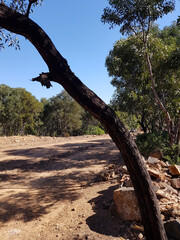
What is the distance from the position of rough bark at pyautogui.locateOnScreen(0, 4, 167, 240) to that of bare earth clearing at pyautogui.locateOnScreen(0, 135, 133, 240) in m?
1.24

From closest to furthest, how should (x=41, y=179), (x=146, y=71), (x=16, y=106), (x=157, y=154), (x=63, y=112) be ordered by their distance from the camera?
(x=41, y=179) → (x=157, y=154) → (x=146, y=71) → (x=16, y=106) → (x=63, y=112)

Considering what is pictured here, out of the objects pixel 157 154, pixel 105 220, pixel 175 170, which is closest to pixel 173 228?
pixel 105 220

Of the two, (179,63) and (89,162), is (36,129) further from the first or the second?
(179,63)

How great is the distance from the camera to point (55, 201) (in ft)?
17.9

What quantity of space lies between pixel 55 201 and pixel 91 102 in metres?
→ 3.87

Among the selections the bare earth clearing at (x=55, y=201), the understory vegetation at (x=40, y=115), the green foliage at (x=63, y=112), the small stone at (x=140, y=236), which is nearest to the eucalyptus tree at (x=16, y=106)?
the understory vegetation at (x=40, y=115)

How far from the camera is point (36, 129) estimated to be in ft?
127

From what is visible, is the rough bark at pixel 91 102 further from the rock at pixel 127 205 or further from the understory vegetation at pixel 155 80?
the understory vegetation at pixel 155 80

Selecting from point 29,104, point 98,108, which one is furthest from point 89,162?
point 29,104

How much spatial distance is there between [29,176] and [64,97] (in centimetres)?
2642

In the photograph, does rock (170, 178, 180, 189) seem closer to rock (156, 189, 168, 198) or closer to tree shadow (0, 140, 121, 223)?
rock (156, 189, 168, 198)

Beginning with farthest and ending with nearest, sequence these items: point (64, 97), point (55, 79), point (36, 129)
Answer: point (36, 129), point (64, 97), point (55, 79)

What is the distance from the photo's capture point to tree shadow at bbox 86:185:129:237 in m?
3.97

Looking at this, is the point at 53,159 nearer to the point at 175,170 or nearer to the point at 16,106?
the point at 175,170
